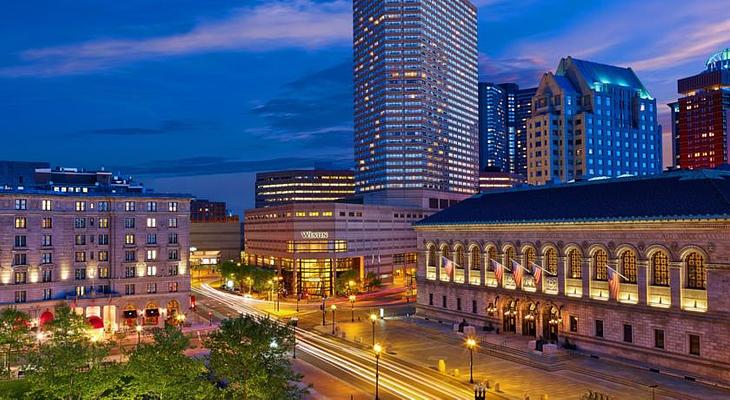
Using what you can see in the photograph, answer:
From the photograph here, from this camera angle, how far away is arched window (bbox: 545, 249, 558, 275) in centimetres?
7491

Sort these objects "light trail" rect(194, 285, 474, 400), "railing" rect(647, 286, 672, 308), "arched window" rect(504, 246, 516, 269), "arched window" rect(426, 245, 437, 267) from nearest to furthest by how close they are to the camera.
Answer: "light trail" rect(194, 285, 474, 400) → "railing" rect(647, 286, 672, 308) → "arched window" rect(504, 246, 516, 269) → "arched window" rect(426, 245, 437, 267)

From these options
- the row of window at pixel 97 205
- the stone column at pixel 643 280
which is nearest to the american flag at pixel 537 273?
the stone column at pixel 643 280

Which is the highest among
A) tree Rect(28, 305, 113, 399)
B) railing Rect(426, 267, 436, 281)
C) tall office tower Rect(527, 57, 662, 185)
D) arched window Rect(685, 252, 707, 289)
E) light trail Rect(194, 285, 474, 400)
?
tall office tower Rect(527, 57, 662, 185)

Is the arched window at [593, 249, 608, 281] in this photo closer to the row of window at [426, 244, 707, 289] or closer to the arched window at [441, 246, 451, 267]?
the row of window at [426, 244, 707, 289]

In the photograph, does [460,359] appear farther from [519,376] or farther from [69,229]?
[69,229]

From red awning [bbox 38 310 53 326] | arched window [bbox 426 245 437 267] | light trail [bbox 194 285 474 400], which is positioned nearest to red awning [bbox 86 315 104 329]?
red awning [bbox 38 310 53 326]

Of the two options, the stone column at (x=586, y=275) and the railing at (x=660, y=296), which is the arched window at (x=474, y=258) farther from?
the railing at (x=660, y=296)

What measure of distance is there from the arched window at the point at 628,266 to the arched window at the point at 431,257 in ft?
108

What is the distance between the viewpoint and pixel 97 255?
92.6 m

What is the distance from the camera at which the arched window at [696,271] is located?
5944 centimetres

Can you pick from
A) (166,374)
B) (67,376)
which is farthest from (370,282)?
(166,374)

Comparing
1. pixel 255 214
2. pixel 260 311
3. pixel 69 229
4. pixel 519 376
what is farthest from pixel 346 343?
pixel 255 214

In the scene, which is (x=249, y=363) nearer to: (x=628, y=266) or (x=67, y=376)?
(x=67, y=376)

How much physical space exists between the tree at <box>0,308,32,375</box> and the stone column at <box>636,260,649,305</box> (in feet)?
198
